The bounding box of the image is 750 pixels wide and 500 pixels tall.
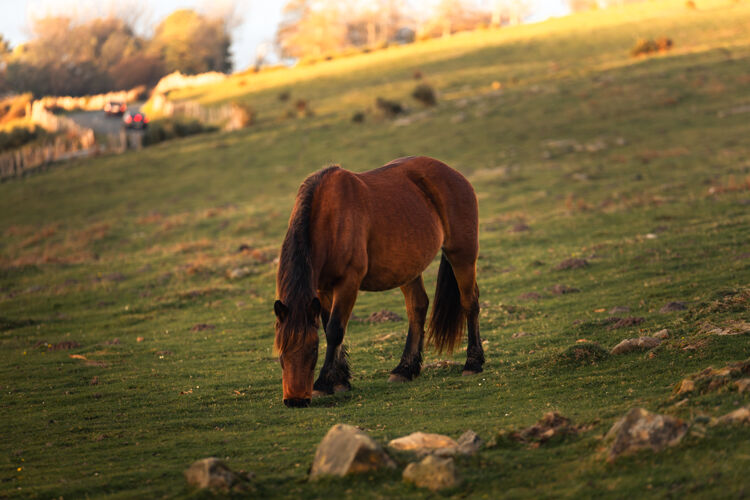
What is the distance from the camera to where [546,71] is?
45.0m

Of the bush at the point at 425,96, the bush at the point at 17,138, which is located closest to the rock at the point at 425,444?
the bush at the point at 425,96

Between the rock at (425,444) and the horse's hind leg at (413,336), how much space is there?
3.29 meters

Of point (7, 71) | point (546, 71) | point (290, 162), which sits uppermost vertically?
point (7, 71)

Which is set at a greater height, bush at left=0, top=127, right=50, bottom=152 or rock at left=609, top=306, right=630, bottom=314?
bush at left=0, top=127, right=50, bottom=152

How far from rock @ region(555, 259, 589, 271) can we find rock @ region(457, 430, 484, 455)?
33.3ft

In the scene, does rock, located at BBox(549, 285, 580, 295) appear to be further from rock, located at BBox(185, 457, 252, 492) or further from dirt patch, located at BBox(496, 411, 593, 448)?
rock, located at BBox(185, 457, 252, 492)

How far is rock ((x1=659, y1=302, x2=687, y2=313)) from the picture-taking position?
1109cm

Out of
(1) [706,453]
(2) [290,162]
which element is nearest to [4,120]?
(2) [290,162]

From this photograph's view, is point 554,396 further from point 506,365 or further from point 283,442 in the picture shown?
point 283,442

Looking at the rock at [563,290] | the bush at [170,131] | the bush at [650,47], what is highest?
the bush at [650,47]

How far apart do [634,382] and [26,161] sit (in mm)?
41657

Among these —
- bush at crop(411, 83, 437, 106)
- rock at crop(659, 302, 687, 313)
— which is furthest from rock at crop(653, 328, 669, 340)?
bush at crop(411, 83, 437, 106)

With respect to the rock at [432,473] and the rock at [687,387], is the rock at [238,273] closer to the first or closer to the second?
the rock at [687,387]

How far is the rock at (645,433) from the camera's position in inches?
206
